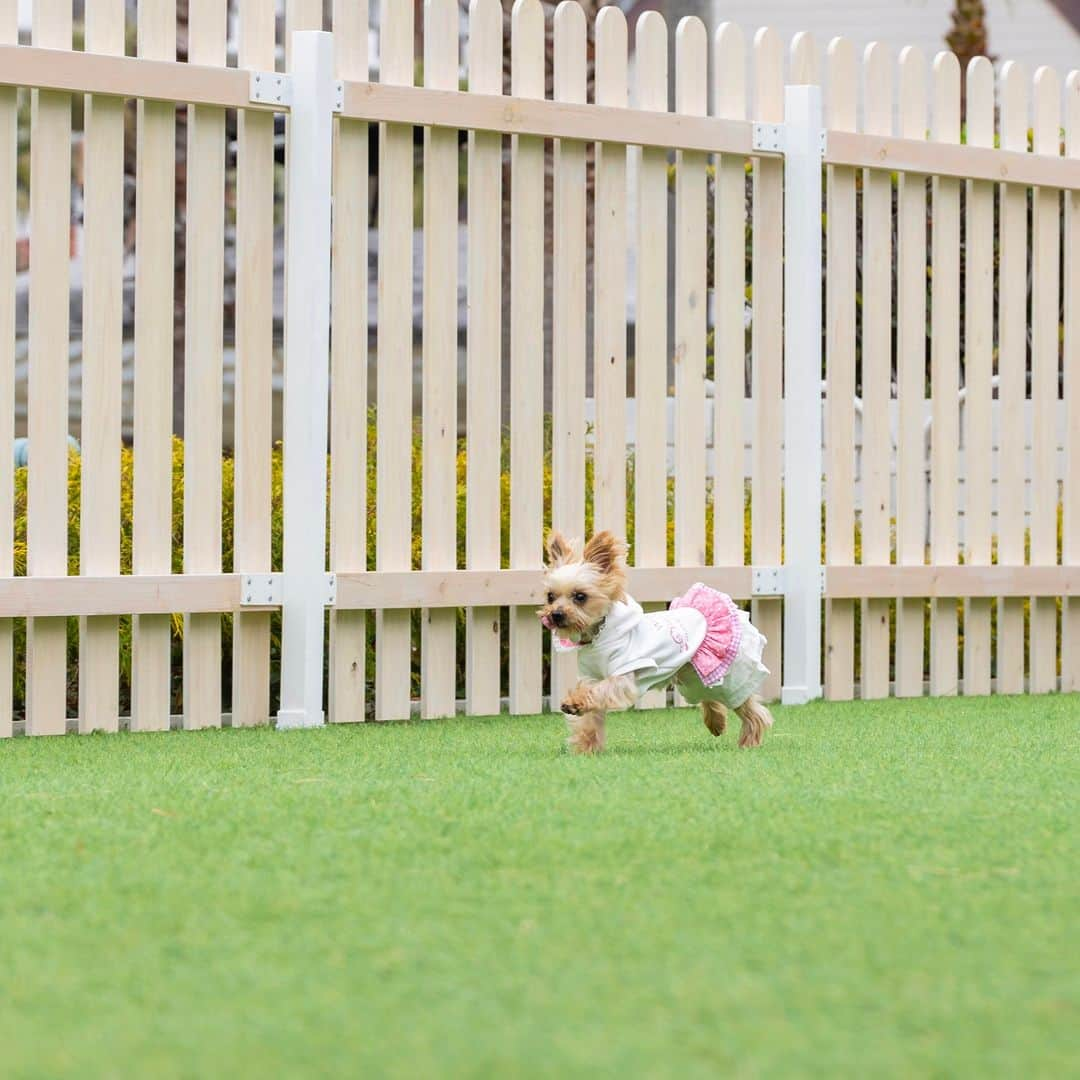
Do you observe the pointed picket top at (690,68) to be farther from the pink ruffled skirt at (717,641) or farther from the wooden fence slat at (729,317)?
the pink ruffled skirt at (717,641)

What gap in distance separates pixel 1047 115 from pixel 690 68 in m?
1.63

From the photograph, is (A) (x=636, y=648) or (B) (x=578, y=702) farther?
(A) (x=636, y=648)

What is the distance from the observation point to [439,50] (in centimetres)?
609

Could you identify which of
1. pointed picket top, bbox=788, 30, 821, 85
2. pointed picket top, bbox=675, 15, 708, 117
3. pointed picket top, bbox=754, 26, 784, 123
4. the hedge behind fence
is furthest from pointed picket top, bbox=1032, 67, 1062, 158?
the hedge behind fence

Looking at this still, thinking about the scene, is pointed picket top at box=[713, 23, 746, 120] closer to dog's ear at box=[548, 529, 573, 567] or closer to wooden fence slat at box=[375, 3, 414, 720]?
wooden fence slat at box=[375, 3, 414, 720]

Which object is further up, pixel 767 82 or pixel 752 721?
pixel 767 82


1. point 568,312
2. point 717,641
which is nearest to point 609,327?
point 568,312

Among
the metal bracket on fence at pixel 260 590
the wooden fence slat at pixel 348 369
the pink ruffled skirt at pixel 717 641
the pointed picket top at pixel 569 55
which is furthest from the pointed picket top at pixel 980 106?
the metal bracket on fence at pixel 260 590

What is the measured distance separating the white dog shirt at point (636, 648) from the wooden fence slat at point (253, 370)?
135cm

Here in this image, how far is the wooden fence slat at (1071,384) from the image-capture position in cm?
741

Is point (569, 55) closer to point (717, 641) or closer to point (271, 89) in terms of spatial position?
point (271, 89)

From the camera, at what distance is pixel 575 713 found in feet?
A: 15.8

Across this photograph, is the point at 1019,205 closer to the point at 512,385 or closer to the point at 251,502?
the point at 512,385

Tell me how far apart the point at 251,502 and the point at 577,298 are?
54.1 inches
